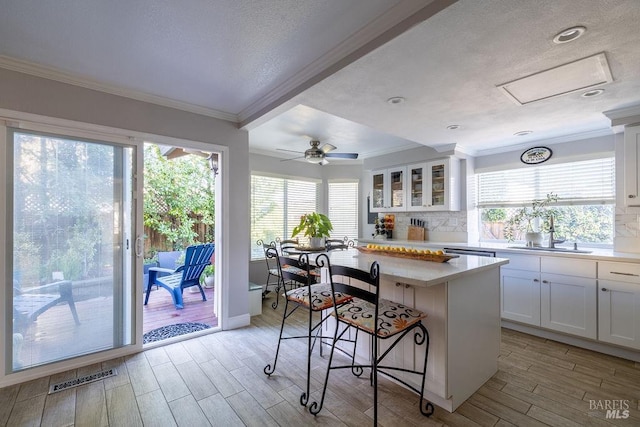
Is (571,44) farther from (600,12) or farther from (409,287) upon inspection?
(409,287)

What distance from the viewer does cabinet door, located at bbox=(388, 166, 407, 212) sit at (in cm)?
484

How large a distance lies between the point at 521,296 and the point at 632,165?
172 cm

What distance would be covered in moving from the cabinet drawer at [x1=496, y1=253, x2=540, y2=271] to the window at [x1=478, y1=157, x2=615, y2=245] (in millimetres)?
913

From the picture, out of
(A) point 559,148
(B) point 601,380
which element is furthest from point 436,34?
(A) point 559,148

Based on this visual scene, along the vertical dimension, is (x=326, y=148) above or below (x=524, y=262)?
above

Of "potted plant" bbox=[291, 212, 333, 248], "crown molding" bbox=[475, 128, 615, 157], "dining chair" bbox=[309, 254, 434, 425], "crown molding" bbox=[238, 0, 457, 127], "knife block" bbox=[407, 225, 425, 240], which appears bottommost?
"dining chair" bbox=[309, 254, 434, 425]

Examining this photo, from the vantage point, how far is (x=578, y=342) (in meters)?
2.94

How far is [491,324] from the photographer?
2.31 m

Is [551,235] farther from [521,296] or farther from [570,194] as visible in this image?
[521,296]

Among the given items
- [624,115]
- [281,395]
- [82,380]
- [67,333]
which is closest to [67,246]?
[67,333]

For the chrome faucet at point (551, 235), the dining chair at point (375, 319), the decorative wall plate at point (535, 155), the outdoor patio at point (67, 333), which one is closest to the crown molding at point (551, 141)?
the decorative wall plate at point (535, 155)

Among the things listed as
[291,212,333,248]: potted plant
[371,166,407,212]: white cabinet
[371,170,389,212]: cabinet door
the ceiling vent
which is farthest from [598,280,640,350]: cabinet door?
[371,170,389,212]: cabinet door

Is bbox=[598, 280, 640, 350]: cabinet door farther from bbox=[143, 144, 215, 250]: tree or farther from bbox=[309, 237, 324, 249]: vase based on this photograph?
bbox=[143, 144, 215, 250]: tree

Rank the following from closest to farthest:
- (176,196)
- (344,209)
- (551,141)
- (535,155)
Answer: (551,141)
(535,155)
(344,209)
(176,196)
